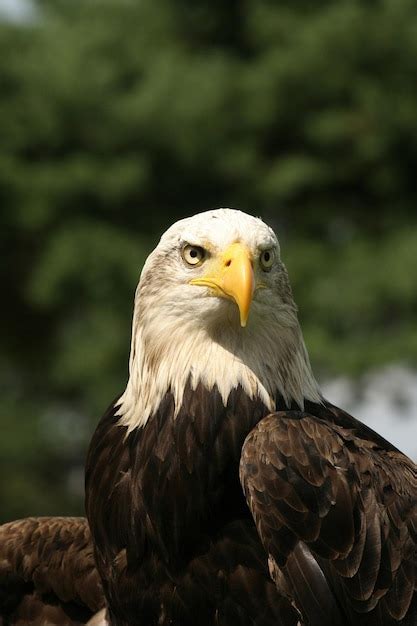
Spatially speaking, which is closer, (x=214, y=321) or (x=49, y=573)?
(x=214, y=321)

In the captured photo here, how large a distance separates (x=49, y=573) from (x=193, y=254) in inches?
63.7

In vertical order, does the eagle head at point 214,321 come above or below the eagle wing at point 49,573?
above

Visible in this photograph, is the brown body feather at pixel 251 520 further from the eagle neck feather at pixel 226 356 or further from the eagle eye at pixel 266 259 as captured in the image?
the eagle eye at pixel 266 259

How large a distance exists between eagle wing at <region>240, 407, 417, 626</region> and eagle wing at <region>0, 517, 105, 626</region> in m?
1.17

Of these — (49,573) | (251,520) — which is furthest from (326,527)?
(49,573)

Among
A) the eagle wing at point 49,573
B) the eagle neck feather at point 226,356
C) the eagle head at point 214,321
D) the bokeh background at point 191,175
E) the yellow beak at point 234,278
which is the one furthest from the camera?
the bokeh background at point 191,175

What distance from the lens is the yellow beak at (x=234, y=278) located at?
13.4 feet

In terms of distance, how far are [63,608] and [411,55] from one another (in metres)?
9.40

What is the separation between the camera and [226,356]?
4402 mm

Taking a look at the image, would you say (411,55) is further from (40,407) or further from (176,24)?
(40,407)

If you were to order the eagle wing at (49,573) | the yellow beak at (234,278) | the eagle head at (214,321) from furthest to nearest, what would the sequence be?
the eagle wing at (49,573), the eagle head at (214,321), the yellow beak at (234,278)

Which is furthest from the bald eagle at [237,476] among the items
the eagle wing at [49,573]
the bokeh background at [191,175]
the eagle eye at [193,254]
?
the bokeh background at [191,175]

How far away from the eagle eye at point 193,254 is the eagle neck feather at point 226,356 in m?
0.19

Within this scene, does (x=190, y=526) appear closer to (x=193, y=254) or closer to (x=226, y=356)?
(x=226, y=356)
